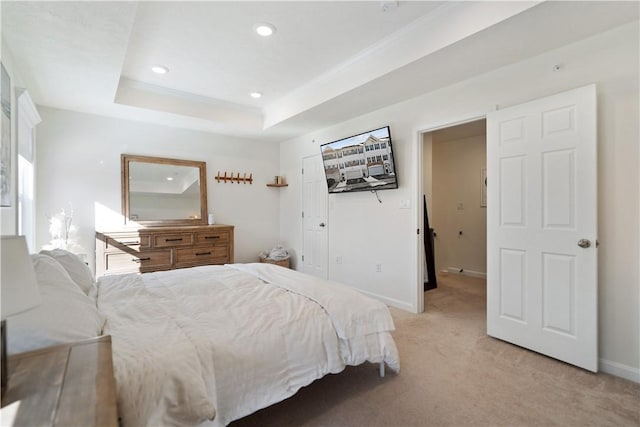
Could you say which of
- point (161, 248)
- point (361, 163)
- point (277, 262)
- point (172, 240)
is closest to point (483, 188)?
point (361, 163)

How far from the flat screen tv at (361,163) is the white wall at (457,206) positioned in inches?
85.8

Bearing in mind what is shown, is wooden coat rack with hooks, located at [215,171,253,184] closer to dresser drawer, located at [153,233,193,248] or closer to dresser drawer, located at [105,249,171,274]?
dresser drawer, located at [153,233,193,248]

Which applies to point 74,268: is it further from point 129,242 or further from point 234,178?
point 234,178

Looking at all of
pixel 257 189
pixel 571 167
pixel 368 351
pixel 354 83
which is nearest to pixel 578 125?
pixel 571 167

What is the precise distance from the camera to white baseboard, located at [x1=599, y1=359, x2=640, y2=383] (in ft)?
6.64

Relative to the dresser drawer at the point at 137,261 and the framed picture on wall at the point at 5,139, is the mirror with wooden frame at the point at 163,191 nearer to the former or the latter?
the dresser drawer at the point at 137,261

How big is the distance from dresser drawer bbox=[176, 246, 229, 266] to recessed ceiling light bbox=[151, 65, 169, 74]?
2.14 meters

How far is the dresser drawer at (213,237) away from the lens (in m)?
4.15

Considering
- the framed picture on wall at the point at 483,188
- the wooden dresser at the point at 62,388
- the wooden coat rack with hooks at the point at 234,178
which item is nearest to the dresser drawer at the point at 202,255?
the wooden coat rack with hooks at the point at 234,178

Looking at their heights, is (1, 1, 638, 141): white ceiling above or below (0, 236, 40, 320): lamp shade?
above

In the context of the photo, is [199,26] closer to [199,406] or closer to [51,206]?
[199,406]

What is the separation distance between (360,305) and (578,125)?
2.05 meters

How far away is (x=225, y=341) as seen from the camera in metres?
1.42

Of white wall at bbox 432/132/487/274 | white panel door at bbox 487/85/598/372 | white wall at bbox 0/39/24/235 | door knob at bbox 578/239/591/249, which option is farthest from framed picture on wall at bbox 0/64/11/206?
white wall at bbox 432/132/487/274
